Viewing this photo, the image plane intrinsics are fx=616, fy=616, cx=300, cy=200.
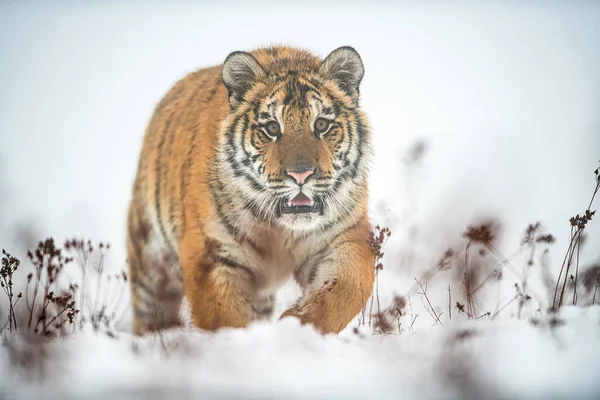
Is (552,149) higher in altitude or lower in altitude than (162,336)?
higher

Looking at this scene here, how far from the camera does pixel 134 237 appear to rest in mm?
5531

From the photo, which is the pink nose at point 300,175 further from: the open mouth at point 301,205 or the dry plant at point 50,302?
the dry plant at point 50,302

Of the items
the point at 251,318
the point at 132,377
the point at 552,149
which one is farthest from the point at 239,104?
the point at 552,149

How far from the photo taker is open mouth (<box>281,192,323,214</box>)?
12.4 ft

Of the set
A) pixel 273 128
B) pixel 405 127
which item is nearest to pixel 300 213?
pixel 273 128

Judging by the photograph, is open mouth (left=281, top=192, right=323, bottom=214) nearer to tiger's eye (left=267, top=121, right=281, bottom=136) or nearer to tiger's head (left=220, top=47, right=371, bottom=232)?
Result: tiger's head (left=220, top=47, right=371, bottom=232)

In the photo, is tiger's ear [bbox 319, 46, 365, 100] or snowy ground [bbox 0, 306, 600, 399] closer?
snowy ground [bbox 0, 306, 600, 399]

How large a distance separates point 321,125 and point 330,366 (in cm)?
160

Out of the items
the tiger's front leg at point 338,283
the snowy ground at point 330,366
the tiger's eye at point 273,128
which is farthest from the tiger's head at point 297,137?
the snowy ground at point 330,366

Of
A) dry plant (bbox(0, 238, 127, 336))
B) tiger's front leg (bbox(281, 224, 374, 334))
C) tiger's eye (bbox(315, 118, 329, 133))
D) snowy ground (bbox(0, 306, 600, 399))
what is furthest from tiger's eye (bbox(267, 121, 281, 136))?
dry plant (bbox(0, 238, 127, 336))

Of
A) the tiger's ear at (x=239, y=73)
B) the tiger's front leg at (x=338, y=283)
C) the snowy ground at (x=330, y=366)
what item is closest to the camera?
the snowy ground at (x=330, y=366)

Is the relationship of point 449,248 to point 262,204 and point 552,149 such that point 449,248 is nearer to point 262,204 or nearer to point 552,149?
point 262,204

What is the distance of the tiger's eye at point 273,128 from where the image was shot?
3.93 meters

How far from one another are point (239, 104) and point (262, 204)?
2.39ft
